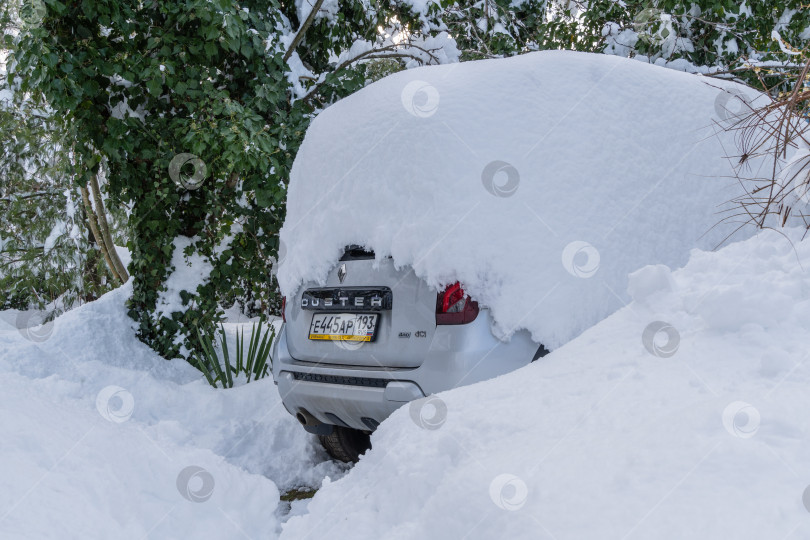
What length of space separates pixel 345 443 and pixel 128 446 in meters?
1.23

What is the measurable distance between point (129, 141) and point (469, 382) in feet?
12.6

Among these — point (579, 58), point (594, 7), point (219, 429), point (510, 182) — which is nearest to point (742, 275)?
point (510, 182)

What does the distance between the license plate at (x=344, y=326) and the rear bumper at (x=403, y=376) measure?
14 cm

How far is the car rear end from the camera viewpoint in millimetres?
2658

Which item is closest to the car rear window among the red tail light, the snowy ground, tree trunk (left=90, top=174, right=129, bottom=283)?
the red tail light

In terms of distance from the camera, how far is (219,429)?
427 cm

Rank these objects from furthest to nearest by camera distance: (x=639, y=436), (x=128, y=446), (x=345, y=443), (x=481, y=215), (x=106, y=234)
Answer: (x=106, y=234) → (x=345, y=443) → (x=128, y=446) → (x=481, y=215) → (x=639, y=436)

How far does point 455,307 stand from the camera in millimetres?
2664

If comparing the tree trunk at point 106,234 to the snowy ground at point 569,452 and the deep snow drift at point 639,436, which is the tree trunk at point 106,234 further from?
the deep snow drift at point 639,436

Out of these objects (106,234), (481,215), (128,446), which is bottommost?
(106,234)

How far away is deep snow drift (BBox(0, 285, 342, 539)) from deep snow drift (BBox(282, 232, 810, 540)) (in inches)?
30.7

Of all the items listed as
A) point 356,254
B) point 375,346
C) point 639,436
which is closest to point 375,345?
point 375,346

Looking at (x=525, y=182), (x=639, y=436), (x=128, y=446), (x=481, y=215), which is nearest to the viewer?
(x=639, y=436)

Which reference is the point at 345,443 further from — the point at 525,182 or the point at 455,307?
the point at 525,182
